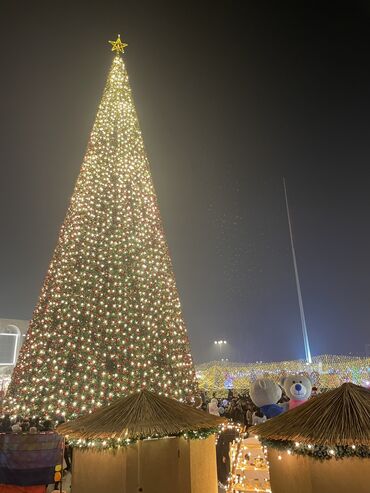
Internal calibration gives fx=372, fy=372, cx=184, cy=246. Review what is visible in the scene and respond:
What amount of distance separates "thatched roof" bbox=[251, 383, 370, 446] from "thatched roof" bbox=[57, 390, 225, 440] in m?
0.87

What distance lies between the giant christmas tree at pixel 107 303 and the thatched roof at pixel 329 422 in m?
6.09

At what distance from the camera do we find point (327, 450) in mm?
3605

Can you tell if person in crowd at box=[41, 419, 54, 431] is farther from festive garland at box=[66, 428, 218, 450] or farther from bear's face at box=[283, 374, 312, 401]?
bear's face at box=[283, 374, 312, 401]

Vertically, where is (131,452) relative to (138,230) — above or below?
below

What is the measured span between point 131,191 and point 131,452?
29.0ft

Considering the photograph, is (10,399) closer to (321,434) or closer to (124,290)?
(124,290)

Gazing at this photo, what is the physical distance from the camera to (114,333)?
9977mm

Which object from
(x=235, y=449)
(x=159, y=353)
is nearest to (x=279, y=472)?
(x=235, y=449)

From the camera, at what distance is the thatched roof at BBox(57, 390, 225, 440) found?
429cm

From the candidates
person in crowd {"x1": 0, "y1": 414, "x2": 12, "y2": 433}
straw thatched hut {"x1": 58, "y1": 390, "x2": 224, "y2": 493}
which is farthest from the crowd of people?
straw thatched hut {"x1": 58, "y1": 390, "x2": 224, "y2": 493}

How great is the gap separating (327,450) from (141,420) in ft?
6.81

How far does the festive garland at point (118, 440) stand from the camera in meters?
4.36

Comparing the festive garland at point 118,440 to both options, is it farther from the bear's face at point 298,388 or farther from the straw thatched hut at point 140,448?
the bear's face at point 298,388

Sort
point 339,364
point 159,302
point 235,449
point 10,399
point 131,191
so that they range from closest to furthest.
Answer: point 235,449, point 10,399, point 159,302, point 131,191, point 339,364
